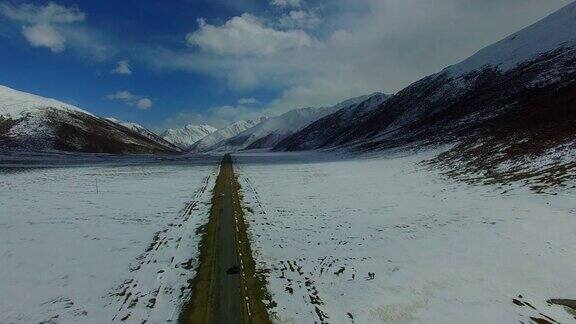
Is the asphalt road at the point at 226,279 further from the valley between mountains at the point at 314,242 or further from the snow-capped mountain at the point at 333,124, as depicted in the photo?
the snow-capped mountain at the point at 333,124

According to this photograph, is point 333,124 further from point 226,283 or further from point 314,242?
point 226,283

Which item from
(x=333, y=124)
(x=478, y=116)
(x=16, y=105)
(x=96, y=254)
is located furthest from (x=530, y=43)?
(x=16, y=105)

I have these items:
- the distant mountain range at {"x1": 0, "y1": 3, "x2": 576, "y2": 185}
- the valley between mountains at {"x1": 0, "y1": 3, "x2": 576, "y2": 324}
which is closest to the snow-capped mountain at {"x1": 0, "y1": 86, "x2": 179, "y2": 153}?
the distant mountain range at {"x1": 0, "y1": 3, "x2": 576, "y2": 185}

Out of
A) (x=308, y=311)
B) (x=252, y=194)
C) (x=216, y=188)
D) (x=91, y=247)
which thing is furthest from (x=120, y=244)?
(x=216, y=188)

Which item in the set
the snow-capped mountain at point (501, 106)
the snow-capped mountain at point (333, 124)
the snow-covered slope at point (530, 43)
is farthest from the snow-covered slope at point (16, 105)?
the snow-covered slope at point (530, 43)

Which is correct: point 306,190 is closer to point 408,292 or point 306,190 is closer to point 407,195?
point 407,195

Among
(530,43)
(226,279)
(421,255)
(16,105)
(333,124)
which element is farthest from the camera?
(333,124)
